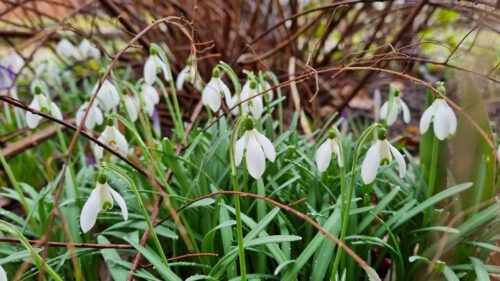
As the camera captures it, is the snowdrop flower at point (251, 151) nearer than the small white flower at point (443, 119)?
Yes

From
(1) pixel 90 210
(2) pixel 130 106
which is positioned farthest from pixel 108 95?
(1) pixel 90 210

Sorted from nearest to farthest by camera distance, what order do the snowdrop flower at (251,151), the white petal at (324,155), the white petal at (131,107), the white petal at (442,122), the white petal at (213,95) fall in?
1. the snowdrop flower at (251,151)
2. the white petal at (324,155)
3. the white petal at (442,122)
4. the white petal at (213,95)
5. the white petal at (131,107)

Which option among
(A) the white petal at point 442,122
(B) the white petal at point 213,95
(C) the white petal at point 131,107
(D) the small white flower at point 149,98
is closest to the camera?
(A) the white petal at point 442,122

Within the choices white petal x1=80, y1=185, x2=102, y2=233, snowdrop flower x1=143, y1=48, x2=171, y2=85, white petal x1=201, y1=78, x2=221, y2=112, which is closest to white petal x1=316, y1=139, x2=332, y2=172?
white petal x1=201, y1=78, x2=221, y2=112

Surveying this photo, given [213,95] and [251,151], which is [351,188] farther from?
[213,95]

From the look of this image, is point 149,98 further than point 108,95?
Yes

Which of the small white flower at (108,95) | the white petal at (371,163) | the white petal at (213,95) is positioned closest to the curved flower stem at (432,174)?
the white petal at (371,163)

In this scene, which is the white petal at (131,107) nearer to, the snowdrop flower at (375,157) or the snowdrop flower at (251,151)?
the snowdrop flower at (251,151)

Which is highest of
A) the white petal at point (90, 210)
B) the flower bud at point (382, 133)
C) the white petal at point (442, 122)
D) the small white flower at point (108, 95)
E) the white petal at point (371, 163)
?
the small white flower at point (108, 95)
